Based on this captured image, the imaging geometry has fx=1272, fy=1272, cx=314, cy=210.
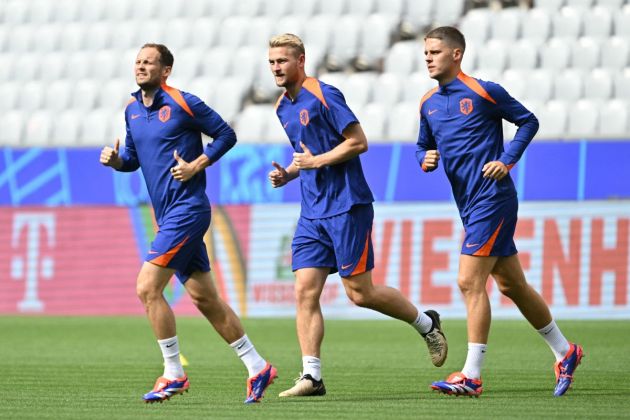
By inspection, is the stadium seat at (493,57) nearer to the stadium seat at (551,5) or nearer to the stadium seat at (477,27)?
the stadium seat at (477,27)

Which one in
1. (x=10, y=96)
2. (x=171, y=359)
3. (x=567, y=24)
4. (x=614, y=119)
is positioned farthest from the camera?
(x=10, y=96)

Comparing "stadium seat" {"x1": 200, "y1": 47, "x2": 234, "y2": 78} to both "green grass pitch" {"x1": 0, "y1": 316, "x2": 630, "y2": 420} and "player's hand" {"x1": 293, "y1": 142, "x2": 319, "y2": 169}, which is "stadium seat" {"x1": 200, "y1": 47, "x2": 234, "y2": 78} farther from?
"player's hand" {"x1": 293, "y1": 142, "x2": 319, "y2": 169}

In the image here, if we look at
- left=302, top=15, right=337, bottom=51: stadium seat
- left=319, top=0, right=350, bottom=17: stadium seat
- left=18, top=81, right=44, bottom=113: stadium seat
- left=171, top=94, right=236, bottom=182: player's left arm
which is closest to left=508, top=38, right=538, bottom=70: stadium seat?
left=302, top=15, right=337, bottom=51: stadium seat

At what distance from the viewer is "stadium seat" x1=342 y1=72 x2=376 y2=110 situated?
19.1 metres

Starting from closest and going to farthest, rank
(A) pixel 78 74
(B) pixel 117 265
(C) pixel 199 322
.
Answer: (C) pixel 199 322 < (B) pixel 117 265 < (A) pixel 78 74

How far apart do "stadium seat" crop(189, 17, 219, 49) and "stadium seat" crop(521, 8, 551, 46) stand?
541 centimetres

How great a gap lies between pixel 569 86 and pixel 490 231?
11.0 metres

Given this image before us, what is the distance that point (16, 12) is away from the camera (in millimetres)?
23516

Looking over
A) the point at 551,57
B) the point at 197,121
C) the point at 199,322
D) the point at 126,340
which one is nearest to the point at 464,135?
the point at 197,121

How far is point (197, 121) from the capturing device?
7.88m

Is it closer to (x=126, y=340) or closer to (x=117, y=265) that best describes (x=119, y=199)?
(x=117, y=265)

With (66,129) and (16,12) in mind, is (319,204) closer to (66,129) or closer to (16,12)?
(66,129)

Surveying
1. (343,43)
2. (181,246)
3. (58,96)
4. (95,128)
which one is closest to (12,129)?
(58,96)

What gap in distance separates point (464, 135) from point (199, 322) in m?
8.19
